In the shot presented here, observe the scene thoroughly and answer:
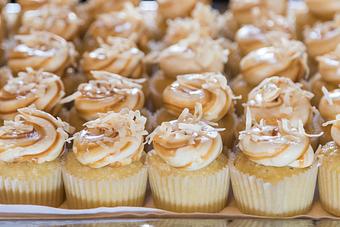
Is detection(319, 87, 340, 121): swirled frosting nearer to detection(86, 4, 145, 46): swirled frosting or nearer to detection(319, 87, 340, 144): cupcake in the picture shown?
detection(319, 87, 340, 144): cupcake

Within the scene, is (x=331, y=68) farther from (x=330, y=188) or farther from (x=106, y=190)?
(x=106, y=190)

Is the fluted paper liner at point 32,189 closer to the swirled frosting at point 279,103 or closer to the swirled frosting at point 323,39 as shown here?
the swirled frosting at point 279,103

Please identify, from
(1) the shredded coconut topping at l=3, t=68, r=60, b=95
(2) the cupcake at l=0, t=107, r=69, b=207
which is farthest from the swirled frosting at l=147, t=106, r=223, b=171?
(1) the shredded coconut topping at l=3, t=68, r=60, b=95

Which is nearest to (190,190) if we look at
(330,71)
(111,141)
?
(111,141)

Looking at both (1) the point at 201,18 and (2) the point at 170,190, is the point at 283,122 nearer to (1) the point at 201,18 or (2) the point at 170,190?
(2) the point at 170,190

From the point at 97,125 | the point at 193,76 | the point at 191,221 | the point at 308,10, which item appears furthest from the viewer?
the point at 308,10

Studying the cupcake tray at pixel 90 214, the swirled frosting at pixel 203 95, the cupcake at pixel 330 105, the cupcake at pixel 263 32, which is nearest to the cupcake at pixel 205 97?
the swirled frosting at pixel 203 95

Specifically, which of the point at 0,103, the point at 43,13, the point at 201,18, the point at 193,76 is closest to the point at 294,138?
the point at 193,76
